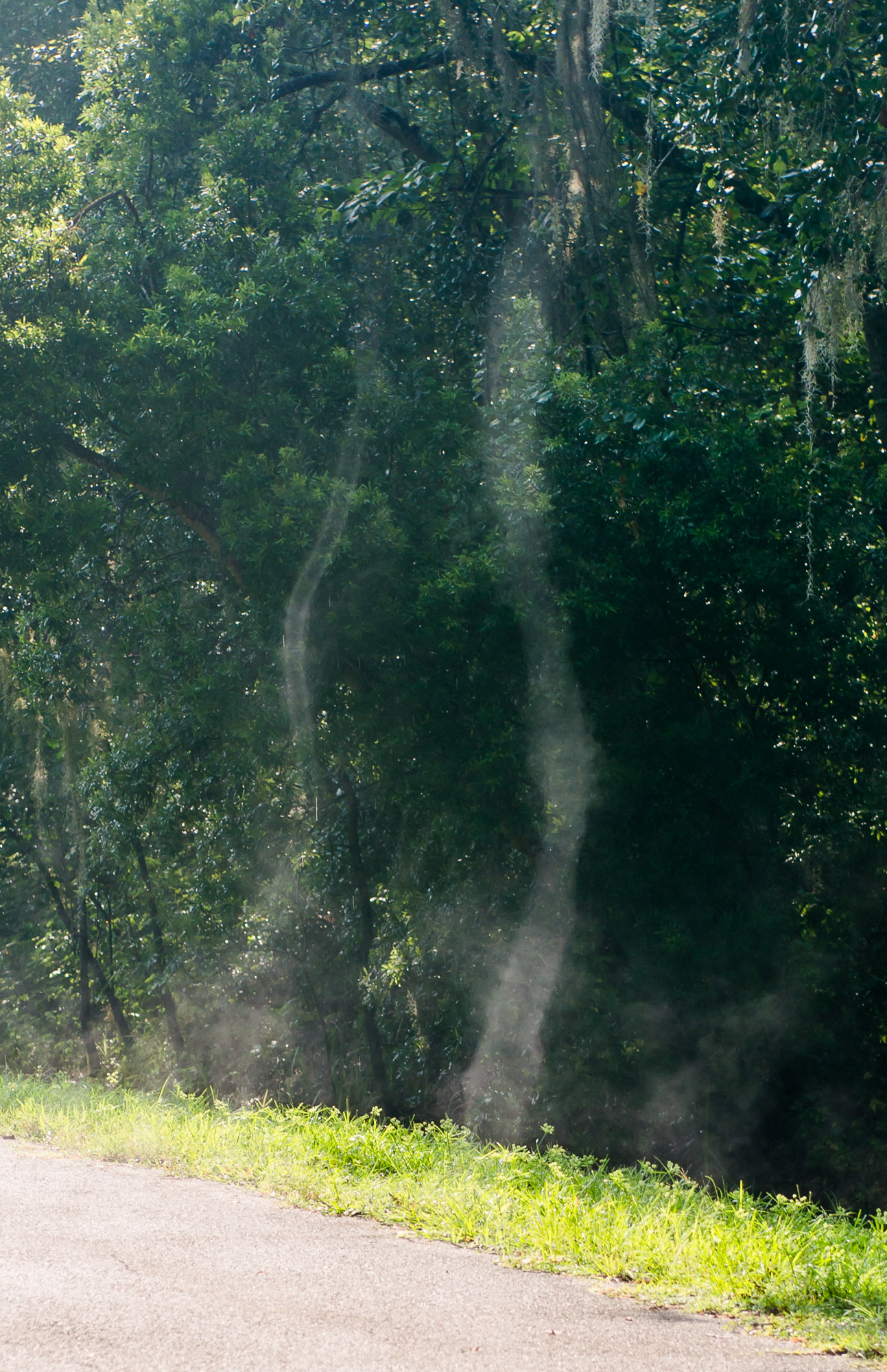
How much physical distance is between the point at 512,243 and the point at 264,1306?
10.1 m

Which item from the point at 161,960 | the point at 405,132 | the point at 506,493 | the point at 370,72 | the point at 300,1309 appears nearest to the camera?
the point at 300,1309

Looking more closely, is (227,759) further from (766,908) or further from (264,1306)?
(264,1306)

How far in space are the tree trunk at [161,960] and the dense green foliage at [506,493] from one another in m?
2.14

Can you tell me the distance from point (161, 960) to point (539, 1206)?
35.7ft

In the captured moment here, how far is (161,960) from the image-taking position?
15297 mm

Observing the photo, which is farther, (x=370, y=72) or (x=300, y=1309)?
(x=370, y=72)

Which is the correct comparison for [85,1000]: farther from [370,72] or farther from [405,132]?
[370,72]

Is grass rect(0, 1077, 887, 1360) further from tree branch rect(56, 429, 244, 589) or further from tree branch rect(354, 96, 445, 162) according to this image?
tree branch rect(354, 96, 445, 162)

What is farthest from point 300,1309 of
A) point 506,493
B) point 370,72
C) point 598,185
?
point 370,72

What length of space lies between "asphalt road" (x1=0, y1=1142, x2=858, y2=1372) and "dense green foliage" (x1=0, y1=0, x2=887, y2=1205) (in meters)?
5.56

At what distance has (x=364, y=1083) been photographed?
1364 centimetres

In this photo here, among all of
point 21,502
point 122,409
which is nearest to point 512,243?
point 122,409

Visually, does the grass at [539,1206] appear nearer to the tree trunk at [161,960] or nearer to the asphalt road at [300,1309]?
the asphalt road at [300,1309]

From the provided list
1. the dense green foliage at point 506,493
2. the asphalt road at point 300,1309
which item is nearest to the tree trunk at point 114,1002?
the dense green foliage at point 506,493
